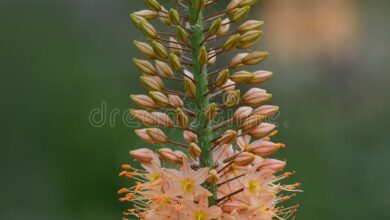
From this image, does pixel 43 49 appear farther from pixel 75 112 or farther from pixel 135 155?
pixel 135 155

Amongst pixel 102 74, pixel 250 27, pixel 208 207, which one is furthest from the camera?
pixel 102 74

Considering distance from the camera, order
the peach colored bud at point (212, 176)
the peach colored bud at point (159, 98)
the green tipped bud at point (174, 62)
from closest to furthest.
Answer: the peach colored bud at point (212, 176) < the green tipped bud at point (174, 62) < the peach colored bud at point (159, 98)

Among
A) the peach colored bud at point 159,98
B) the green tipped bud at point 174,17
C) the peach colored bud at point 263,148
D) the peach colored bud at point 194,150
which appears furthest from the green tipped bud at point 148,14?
the peach colored bud at point 263,148

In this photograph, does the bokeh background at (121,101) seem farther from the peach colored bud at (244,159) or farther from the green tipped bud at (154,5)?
the green tipped bud at (154,5)

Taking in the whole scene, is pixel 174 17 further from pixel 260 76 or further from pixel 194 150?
pixel 194 150

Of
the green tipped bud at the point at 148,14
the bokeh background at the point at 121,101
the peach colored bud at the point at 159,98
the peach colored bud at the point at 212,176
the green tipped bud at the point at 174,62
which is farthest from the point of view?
the bokeh background at the point at 121,101

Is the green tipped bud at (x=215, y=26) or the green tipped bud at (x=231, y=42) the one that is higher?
the green tipped bud at (x=215, y=26)

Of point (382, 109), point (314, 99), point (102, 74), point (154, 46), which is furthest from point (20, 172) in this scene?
point (154, 46)

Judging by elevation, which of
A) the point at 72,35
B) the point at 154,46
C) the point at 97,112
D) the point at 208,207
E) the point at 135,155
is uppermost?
the point at 72,35

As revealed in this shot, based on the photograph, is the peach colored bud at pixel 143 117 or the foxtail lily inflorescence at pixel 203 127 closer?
the foxtail lily inflorescence at pixel 203 127
